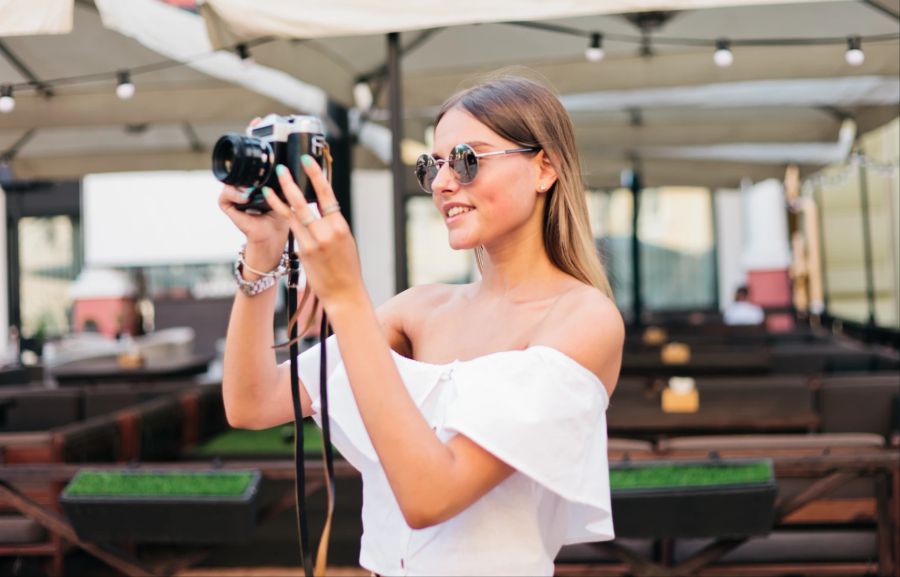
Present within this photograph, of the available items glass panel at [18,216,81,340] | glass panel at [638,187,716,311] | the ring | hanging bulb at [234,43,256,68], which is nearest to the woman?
the ring

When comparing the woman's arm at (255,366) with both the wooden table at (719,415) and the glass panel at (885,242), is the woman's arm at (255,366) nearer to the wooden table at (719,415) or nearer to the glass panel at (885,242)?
the wooden table at (719,415)

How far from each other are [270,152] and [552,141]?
400 millimetres

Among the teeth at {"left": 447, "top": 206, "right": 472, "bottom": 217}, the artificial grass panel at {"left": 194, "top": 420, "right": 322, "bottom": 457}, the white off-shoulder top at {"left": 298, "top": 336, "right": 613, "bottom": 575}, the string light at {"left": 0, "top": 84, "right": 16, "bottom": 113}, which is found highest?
the string light at {"left": 0, "top": 84, "right": 16, "bottom": 113}

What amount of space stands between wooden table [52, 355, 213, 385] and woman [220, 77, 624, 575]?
20.2 feet

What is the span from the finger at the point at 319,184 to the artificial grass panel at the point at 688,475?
199cm

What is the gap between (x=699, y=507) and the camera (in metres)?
2.76

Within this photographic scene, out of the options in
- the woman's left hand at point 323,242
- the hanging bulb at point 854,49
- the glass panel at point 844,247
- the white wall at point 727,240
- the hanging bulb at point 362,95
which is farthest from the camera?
the white wall at point 727,240

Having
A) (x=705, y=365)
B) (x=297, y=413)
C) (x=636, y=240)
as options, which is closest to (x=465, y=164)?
(x=297, y=413)

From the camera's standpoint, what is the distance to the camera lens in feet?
3.35

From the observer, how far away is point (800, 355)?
6.33 m

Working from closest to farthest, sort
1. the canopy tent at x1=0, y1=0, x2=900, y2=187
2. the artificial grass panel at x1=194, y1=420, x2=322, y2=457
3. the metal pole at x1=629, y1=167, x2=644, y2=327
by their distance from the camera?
the canopy tent at x1=0, y1=0, x2=900, y2=187 → the artificial grass panel at x1=194, y1=420, x2=322, y2=457 → the metal pole at x1=629, y1=167, x2=644, y2=327

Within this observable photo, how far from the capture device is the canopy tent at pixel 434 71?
316 centimetres

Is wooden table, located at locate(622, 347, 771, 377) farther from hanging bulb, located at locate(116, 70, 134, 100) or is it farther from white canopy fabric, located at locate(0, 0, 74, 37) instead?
white canopy fabric, located at locate(0, 0, 74, 37)

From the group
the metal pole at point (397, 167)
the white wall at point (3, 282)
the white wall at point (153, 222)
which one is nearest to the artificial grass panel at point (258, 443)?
the metal pole at point (397, 167)
